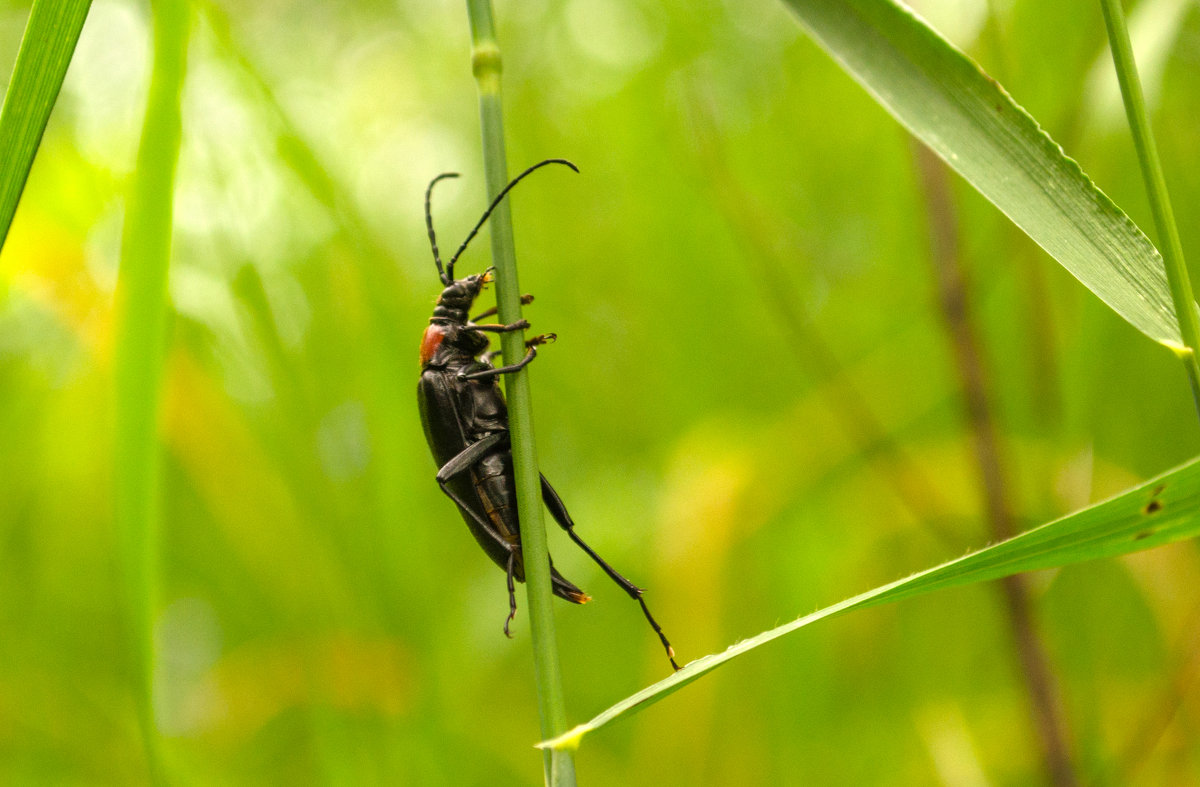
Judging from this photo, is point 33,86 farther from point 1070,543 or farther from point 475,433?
point 1070,543

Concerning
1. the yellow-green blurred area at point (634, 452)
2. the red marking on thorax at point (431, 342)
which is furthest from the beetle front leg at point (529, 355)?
the yellow-green blurred area at point (634, 452)

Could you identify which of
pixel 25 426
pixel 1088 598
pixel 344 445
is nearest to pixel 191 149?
pixel 344 445

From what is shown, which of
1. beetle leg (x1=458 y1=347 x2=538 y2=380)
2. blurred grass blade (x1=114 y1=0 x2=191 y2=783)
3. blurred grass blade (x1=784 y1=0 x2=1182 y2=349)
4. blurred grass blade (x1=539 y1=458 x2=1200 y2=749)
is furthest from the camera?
blurred grass blade (x1=114 y1=0 x2=191 y2=783)

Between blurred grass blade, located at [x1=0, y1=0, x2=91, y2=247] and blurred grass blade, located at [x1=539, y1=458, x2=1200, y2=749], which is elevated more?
blurred grass blade, located at [x1=0, y1=0, x2=91, y2=247]

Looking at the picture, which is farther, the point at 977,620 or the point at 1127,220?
the point at 977,620

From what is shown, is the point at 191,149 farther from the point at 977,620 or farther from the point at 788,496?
the point at 977,620

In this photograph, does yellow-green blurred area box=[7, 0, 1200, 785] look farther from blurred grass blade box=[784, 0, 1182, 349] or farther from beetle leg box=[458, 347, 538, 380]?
blurred grass blade box=[784, 0, 1182, 349]

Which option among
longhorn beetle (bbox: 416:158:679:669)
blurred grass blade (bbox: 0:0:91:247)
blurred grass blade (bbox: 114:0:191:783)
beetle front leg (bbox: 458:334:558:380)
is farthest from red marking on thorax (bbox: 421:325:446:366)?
blurred grass blade (bbox: 0:0:91:247)
